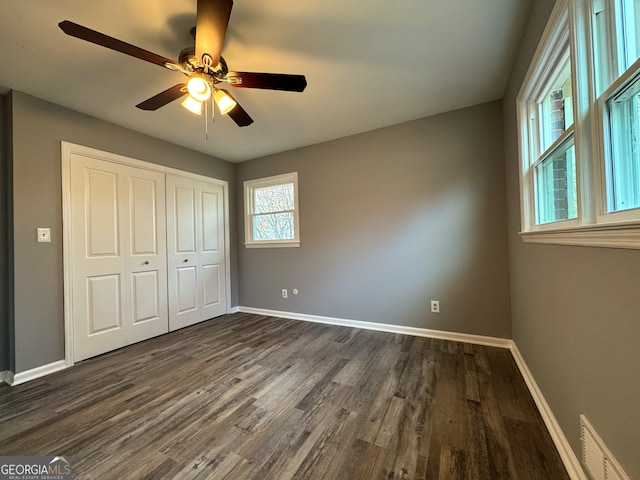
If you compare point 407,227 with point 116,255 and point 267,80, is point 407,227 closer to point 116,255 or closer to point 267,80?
point 267,80

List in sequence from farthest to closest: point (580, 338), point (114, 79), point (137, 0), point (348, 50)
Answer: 1. point (114, 79)
2. point (348, 50)
3. point (137, 0)
4. point (580, 338)

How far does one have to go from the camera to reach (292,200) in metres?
3.63

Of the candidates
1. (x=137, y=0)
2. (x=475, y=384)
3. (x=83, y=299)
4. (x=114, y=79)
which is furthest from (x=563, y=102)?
(x=83, y=299)

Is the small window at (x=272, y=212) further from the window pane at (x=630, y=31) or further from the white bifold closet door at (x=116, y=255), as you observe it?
the window pane at (x=630, y=31)

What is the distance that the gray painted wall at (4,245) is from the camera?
80.7 inches

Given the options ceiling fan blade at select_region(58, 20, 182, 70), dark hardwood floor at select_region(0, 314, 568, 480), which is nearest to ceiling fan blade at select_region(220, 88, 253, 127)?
ceiling fan blade at select_region(58, 20, 182, 70)

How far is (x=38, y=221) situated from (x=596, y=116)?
3754mm

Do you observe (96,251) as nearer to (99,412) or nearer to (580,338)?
(99,412)

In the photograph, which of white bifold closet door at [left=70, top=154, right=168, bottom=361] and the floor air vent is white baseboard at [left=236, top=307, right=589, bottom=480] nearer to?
the floor air vent

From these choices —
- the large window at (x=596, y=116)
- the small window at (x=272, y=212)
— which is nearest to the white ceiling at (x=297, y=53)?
the large window at (x=596, y=116)

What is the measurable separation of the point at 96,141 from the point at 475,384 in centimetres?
412

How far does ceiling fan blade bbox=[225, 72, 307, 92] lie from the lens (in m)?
1.45

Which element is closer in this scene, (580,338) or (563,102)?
(580,338)

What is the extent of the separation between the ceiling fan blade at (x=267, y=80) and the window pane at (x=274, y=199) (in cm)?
209
